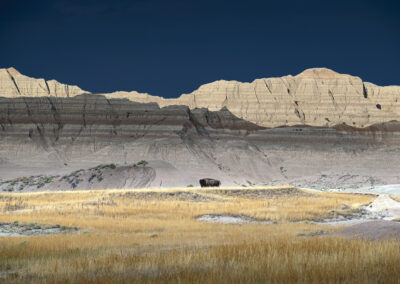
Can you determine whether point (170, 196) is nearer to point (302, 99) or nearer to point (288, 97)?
point (288, 97)

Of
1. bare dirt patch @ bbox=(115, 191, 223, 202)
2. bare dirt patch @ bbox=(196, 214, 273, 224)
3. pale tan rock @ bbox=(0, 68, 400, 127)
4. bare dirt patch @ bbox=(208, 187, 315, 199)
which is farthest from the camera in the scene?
pale tan rock @ bbox=(0, 68, 400, 127)

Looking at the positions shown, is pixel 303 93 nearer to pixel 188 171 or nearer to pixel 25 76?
pixel 188 171

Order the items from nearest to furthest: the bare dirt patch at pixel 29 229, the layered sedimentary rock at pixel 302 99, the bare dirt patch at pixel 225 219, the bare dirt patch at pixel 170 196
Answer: the bare dirt patch at pixel 29 229
the bare dirt patch at pixel 225 219
the bare dirt patch at pixel 170 196
the layered sedimentary rock at pixel 302 99

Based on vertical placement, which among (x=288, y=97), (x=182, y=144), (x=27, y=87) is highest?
(x=27, y=87)

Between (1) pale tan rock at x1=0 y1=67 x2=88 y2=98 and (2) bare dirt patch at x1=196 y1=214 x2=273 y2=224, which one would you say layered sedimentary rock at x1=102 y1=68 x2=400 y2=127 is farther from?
(2) bare dirt patch at x1=196 y1=214 x2=273 y2=224

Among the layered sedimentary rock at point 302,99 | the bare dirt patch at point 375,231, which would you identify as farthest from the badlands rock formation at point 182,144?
the bare dirt patch at point 375,231

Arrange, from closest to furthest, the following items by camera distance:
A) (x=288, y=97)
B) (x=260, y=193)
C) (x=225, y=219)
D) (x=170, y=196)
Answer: (x=225, y=219) → (x=170, y=196) → (x=260, y=193) → (x=288, y=97)

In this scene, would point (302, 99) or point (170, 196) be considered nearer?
point (170, 196)

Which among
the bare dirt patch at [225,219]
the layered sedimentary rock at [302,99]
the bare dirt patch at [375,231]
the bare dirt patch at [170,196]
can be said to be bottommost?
the bare dirt patch at [225,219]

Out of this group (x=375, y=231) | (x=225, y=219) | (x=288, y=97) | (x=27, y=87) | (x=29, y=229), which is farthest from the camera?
(x=288, y=97)

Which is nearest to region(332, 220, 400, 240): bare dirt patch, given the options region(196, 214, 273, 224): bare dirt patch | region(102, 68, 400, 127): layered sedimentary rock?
region(196, 214, 273, 224): bare dirt patch

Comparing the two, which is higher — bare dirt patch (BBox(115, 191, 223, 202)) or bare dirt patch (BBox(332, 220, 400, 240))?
bare dirt patch (BBox(332, 220, 400, 240))

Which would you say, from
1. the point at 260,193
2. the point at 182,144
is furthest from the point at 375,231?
the point at 182,144

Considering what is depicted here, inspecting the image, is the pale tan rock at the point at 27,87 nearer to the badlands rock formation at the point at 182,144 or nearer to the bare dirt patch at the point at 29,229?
the badlands rock formation at the point at 182,144
